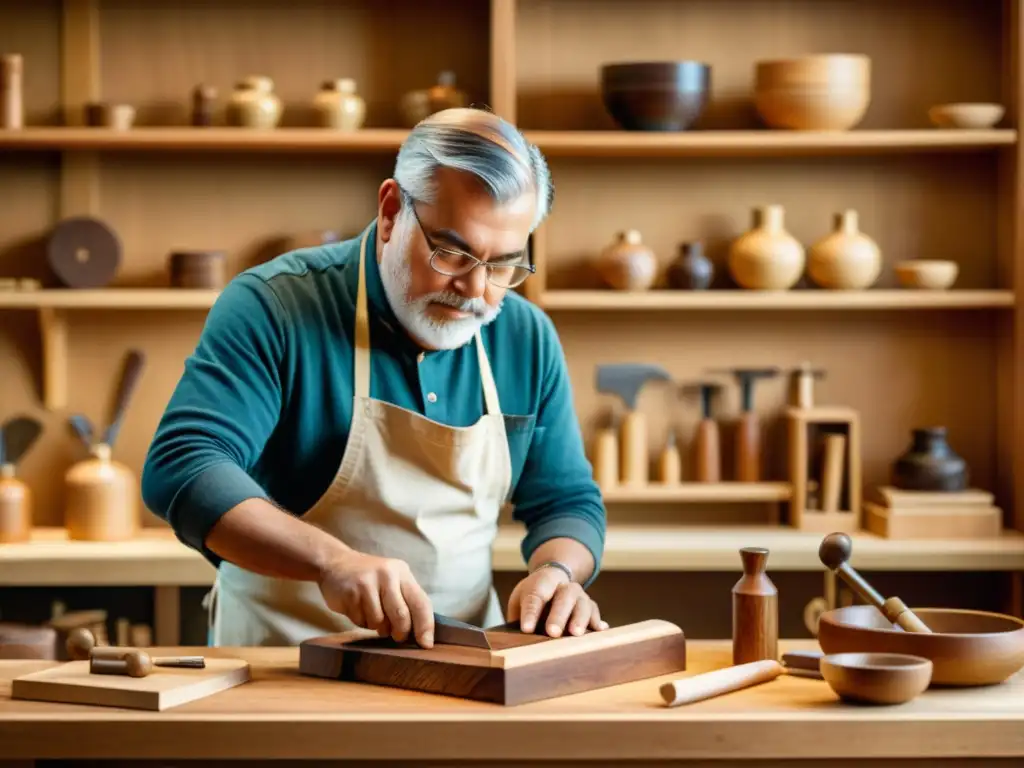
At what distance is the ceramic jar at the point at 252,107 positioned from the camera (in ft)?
12.9

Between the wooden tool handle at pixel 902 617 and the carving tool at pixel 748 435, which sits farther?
the carving tool at pixel 748 435

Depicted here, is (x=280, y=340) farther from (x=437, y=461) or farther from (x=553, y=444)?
(x=553, y=444)

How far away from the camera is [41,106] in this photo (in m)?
4.17

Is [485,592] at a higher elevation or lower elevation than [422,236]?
lower

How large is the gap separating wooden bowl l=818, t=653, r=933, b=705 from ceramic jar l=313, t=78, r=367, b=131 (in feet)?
8.46

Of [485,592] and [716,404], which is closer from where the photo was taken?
[485,592]

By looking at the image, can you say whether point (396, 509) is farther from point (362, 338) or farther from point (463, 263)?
point (463, 263)

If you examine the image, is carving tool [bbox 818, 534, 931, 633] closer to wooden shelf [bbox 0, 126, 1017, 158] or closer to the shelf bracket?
wooden shelf [bbox 0, 126, 1017, 158]

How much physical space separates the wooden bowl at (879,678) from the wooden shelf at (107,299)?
2542 mm

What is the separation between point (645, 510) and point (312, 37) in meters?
1.76

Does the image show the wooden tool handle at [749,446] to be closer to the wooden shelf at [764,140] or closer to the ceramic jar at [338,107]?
the wooden shelf at [764,140]

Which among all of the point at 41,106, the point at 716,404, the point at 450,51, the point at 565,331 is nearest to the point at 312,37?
the point at 450,51

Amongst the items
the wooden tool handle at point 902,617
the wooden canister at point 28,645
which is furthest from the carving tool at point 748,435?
the wooden tool handle at point 902,617

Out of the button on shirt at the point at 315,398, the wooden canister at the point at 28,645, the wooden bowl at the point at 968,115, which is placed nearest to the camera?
the button on shirt at the point at 315,398
